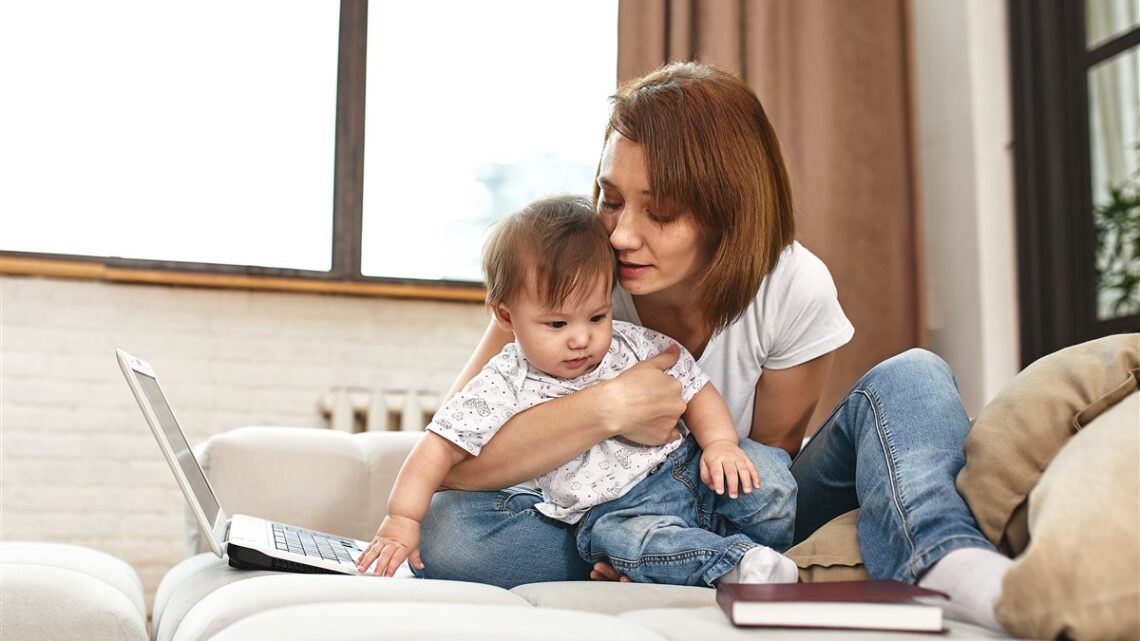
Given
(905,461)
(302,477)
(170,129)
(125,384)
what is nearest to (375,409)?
(125,384)

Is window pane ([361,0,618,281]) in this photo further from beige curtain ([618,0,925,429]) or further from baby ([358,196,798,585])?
baby ([358,196,798,585])

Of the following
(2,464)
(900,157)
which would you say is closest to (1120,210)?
(900,157)

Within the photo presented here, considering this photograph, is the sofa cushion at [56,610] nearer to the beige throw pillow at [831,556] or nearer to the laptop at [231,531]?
the laptop at [231,531]

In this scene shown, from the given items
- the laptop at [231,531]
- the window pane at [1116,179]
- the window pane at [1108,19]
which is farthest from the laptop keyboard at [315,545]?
the window pane at [1108,19]

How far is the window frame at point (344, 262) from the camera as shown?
10.0ft

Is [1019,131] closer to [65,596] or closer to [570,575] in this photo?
[570,575]

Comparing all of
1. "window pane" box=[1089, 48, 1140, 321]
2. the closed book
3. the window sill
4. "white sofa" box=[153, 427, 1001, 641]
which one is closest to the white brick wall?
the window sill

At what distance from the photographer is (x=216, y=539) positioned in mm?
1369

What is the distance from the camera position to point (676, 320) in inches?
66.6

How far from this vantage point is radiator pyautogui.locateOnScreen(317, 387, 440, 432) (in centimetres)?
311

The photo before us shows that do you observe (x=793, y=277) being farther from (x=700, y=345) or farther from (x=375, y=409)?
(x=375, y=409)

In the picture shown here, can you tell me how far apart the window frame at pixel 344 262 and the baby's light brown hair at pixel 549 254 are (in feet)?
5.84

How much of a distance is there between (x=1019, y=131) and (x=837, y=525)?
238 centimetres

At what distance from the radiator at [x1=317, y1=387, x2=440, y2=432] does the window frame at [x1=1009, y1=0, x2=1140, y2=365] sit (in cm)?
180
